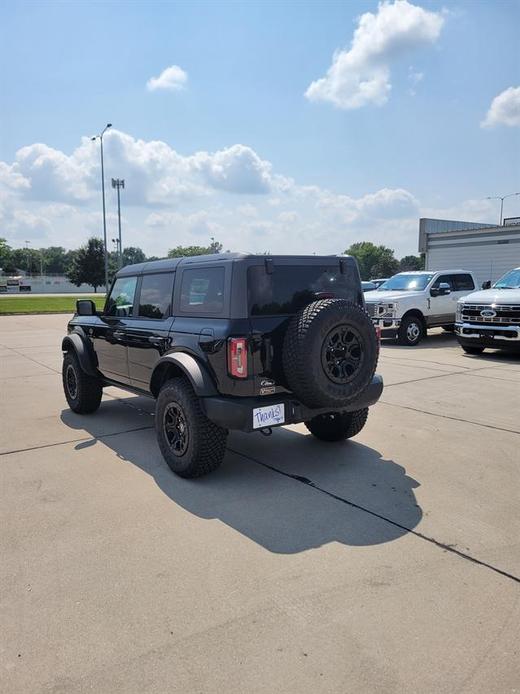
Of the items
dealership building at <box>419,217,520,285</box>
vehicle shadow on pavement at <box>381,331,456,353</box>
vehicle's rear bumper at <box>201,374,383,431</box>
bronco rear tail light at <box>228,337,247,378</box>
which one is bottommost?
vehicle shadow on pavement at <box>381,331,456,353</box>

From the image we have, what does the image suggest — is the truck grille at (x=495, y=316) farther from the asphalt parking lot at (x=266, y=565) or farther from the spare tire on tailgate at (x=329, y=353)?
the spare tire on tailgate at (x=329, y=353)

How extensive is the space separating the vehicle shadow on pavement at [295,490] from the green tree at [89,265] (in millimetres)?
72945

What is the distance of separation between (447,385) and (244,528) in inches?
218

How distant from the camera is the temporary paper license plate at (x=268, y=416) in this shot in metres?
3.93

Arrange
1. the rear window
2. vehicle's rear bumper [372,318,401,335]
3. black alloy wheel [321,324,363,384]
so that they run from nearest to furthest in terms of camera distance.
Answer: black alloy wheel [321,324,363,384] → the rear window → vehicle's rear bumper [372,318,401,335]

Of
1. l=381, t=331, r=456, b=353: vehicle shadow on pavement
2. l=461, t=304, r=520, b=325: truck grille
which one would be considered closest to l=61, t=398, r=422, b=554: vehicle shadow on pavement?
l=461, t=304, r=520, b=325: truck grille

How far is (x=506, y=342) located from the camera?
34.6 feet

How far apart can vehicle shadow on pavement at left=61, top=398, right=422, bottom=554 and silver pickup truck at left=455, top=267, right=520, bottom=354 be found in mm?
6678

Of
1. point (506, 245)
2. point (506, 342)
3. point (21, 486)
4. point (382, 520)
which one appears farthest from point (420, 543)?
point (506, 245)

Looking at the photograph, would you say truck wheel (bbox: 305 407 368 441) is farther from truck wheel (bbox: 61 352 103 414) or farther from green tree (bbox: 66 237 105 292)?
green tree (bbox: 66 237 105 292)

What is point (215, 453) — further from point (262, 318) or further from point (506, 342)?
point (506, 342)

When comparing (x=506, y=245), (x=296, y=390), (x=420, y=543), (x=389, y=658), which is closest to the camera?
(x=389, y=658)

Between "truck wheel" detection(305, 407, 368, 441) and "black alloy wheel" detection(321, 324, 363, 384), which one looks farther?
"truck wheel" detection(305, 407, 368, 441)

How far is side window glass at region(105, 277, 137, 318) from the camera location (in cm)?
568
